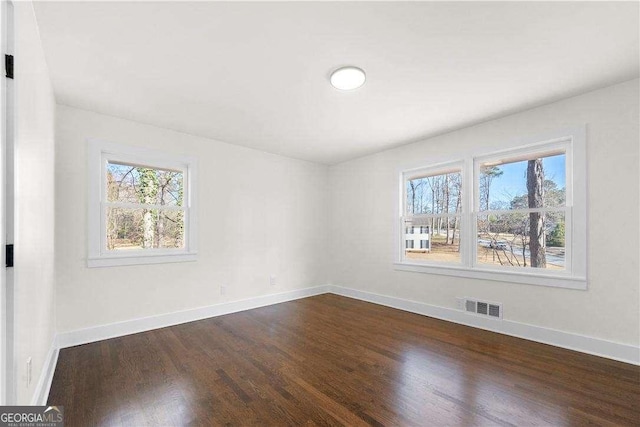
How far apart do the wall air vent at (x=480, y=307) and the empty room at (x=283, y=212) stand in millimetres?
25

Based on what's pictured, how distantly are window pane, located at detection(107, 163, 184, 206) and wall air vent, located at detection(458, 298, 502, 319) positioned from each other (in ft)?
12.8

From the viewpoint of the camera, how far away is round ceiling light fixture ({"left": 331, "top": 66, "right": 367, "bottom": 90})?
241 cm

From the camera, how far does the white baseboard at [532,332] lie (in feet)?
8.54

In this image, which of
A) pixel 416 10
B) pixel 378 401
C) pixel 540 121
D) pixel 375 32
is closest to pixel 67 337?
pixel 378 401

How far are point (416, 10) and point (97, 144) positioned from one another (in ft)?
11.1

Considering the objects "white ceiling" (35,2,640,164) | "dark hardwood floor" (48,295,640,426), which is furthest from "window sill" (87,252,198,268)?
"white ceiling" (35,2,640,164)

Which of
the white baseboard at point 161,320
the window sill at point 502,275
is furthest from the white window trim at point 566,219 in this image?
the white baseboard at point 161,320

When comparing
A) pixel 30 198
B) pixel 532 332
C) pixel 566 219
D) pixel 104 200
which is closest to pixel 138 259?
pixel 104 200

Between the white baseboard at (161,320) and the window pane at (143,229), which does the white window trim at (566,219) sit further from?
the window pane at (143,229)

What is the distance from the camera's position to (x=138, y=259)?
345 centimetres

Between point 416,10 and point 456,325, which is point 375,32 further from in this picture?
point 456,325

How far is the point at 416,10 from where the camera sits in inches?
69.7

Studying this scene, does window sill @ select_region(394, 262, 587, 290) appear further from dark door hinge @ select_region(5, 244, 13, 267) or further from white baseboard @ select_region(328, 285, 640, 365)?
dark door hinge @ select_region(5, 244, 13, 267)

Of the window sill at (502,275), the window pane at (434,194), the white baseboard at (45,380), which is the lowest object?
the white baseboard at (45,380)
